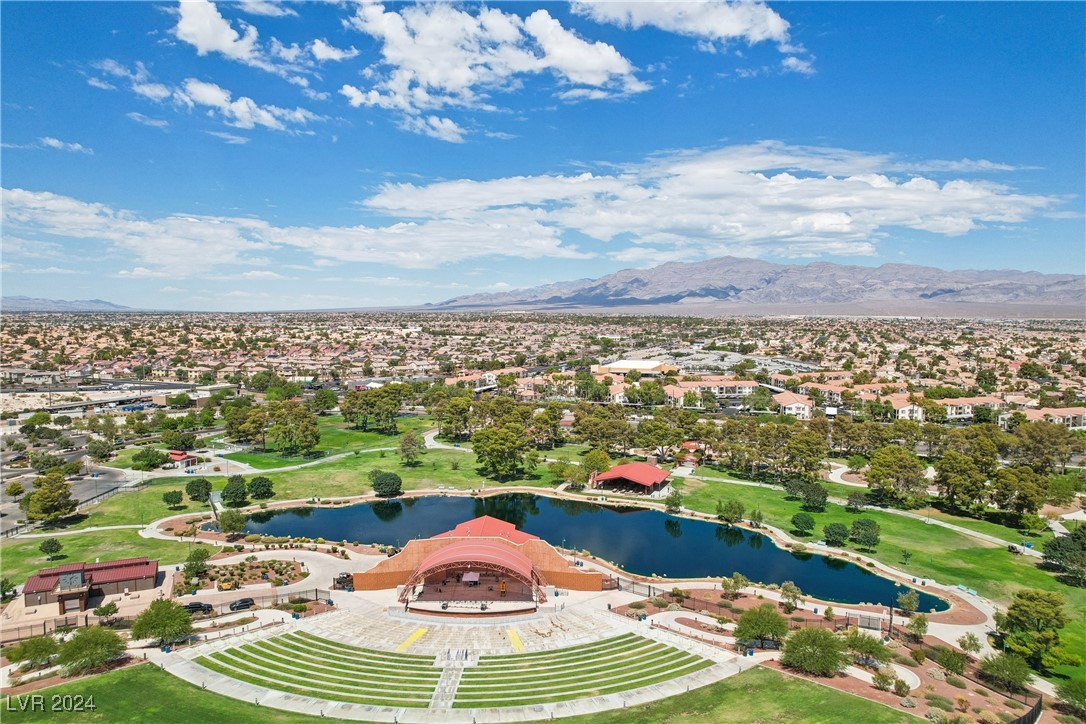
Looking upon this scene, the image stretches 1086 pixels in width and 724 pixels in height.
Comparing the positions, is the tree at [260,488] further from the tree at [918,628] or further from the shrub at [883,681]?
the tree at [918,628]

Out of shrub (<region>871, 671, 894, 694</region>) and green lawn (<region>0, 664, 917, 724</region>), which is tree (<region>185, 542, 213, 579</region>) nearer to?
green lawn (<region>0, 664, 917, 724</region>)

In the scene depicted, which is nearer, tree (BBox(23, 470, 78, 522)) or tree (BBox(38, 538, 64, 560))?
tree (BBox(38, 538, 64, 560))

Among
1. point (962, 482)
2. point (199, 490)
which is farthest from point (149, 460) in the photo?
point (962, 482)

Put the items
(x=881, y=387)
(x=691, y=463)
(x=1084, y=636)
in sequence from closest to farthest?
(x=1084, y=636), (x=691, y=463), (x=881, y=387)

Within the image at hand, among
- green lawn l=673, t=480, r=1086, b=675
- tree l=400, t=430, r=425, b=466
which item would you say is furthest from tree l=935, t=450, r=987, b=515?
tree l=400, t=430, r=425, b=466

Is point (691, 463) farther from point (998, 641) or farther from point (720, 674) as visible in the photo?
point (720, 674)

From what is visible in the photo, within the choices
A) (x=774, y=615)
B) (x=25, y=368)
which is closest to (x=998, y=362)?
(x=774, y=615)
